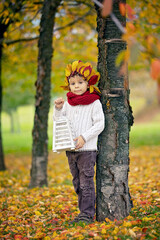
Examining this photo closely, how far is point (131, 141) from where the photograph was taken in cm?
341

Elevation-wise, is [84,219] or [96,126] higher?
[96,126]

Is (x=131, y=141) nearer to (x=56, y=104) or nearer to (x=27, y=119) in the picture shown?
(x=56, y=104)

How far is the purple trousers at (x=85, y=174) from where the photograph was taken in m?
3.10

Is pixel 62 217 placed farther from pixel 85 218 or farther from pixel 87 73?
pixel 87 73

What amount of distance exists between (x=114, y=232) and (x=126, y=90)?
1.46 m

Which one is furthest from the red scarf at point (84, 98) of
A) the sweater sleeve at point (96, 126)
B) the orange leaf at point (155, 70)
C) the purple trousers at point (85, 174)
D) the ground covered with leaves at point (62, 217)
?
the orange leaf at point (155, 70)

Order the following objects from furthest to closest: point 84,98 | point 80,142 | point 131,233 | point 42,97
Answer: point 42,97 → point 84,98 → point 80,142 → point 131,233

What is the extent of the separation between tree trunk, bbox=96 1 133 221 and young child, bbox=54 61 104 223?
0.12 meters

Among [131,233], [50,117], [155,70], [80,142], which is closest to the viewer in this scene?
[155,70]

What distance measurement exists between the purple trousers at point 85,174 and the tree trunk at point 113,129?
0.13 metres

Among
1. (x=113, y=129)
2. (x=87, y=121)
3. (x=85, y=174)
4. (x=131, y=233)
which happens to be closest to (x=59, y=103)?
(x=87, y=121)

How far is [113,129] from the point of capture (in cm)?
302

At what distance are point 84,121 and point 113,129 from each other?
0.34m

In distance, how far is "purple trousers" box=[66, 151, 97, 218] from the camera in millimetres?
3102
